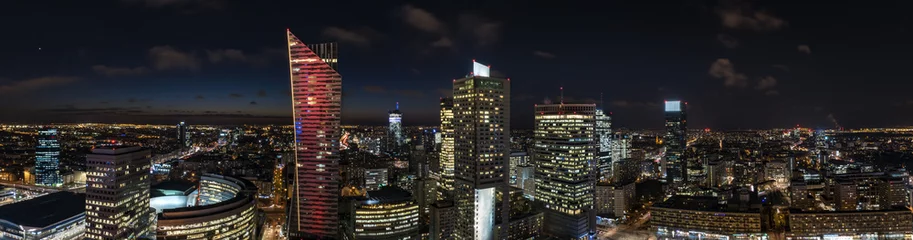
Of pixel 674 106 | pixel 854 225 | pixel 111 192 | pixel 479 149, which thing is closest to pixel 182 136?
pixel 111 192

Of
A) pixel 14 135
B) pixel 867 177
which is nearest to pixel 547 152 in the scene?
pixel 867 177

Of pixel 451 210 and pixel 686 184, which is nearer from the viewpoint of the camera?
pixel 451 210

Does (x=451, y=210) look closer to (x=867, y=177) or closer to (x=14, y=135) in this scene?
(x=867, y=177)

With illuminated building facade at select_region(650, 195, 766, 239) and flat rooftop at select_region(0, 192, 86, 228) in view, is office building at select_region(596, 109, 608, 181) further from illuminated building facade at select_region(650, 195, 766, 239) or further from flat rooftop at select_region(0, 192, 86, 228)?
flat rooftop at select_region(0, 192, 86, 228)

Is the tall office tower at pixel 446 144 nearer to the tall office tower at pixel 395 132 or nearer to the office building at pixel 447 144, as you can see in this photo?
the office building at pixel 447 144

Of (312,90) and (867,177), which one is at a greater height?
(312,90)

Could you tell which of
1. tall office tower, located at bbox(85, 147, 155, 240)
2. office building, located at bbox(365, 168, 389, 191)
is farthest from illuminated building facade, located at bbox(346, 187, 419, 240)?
office building, located at bbox(365, 168, 389, 191)

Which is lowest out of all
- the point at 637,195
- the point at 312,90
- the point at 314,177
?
the point at 637,195
